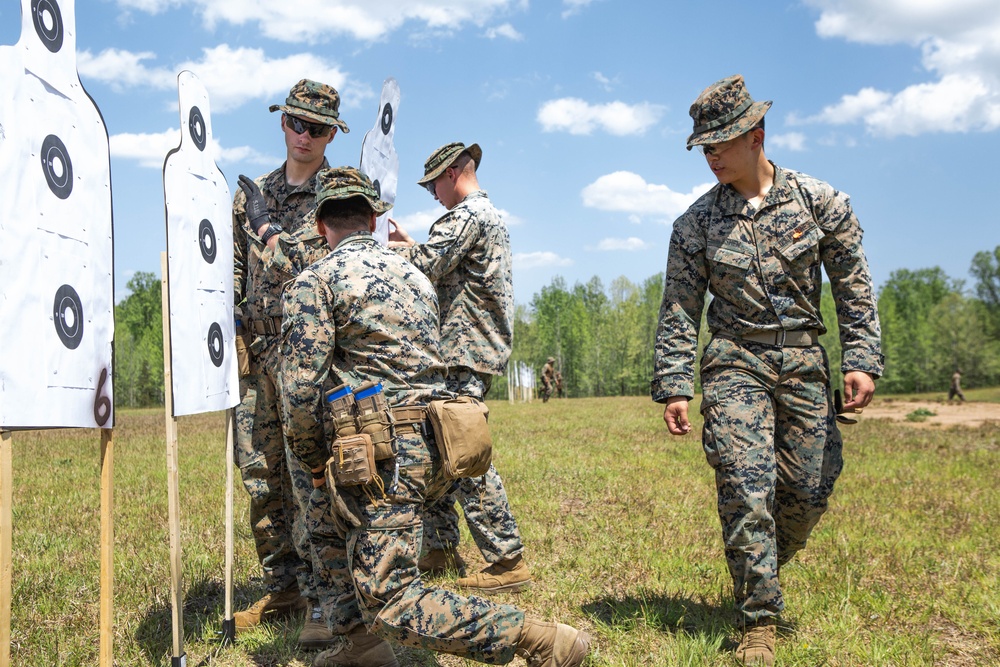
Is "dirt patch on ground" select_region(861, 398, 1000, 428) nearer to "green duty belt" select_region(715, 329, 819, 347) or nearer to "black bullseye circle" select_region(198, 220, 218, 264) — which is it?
"green duty belt" select_region(715, 329, 819, 347)

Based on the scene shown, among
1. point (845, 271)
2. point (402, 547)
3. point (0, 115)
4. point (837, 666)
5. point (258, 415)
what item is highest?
point (0, 115)

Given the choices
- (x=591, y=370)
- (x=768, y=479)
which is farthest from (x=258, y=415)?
(x=591, y=370)

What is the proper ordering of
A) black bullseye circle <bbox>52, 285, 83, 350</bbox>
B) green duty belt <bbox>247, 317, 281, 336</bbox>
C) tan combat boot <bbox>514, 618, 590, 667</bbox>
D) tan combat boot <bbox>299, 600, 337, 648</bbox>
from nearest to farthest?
black bullseye circle <bbox>52, 285, 83, 350</bbox> → tan combat boot <bbox>514, 618, 590, 667</bbox> → tan combat boot <bbox>299, 600, 337, 648</bbox> → green duty belt <bbox>247, 317, 281, 336</bbox>

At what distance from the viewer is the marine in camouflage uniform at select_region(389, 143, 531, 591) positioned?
4887mm

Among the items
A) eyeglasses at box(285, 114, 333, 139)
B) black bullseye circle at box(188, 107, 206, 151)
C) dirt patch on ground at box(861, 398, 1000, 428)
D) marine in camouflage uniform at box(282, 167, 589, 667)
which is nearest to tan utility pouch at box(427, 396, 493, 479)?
marine in camouflage uniform at box(282, 167, 589, 667)

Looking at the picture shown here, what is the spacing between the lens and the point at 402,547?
3.20 m

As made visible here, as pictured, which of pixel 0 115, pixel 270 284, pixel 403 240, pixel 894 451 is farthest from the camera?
pixel 894 451

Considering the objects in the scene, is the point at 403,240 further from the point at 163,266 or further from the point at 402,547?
the point at 402,547

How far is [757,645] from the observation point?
3.74 meters

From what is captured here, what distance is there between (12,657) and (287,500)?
1.55 m

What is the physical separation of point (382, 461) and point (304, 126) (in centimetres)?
240

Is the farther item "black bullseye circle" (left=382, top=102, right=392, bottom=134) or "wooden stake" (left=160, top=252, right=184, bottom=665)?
"black bullseye circle" (left=382, top=102, right=392, bottom=134)

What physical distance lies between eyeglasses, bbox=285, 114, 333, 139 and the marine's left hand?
130 inches

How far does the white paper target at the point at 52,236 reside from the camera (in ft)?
9.36
